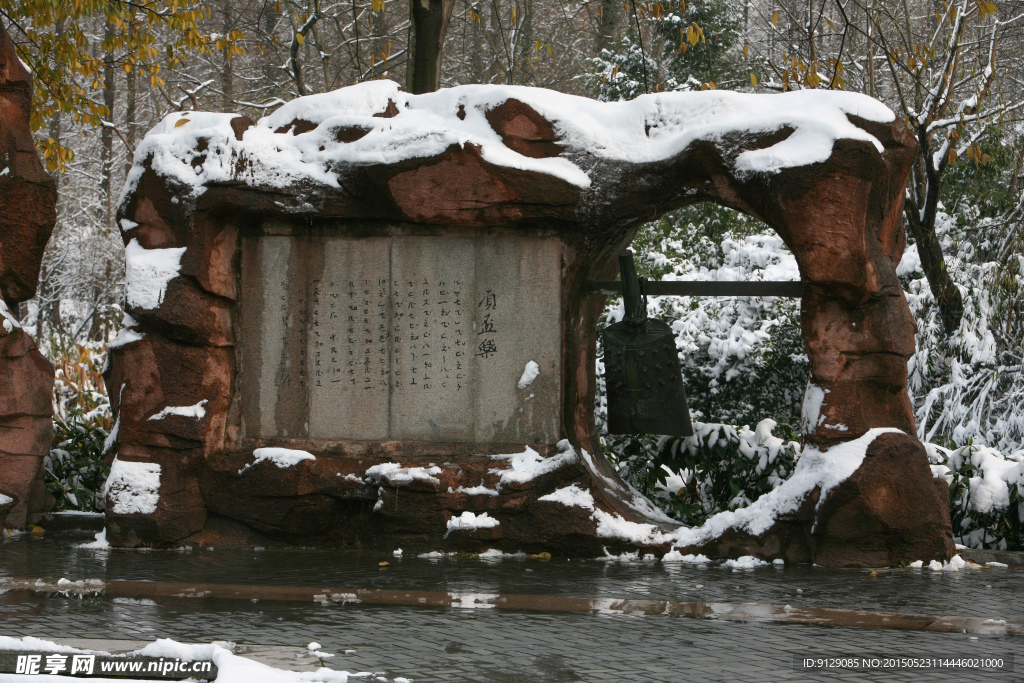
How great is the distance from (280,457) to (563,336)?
6.62 ft

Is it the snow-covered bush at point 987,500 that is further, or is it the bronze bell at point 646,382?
the snow-covered bush at point 987,500

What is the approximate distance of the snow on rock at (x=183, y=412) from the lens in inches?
262

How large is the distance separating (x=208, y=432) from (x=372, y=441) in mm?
1065

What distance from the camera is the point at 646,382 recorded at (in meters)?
6.93

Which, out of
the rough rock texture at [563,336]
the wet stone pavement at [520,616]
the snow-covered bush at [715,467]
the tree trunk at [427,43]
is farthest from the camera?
the tree trunk at [427,43]

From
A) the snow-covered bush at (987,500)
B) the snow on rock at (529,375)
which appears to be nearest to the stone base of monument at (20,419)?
the snow on rock at (529,375)

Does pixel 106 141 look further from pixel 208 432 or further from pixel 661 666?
pixel 661 666

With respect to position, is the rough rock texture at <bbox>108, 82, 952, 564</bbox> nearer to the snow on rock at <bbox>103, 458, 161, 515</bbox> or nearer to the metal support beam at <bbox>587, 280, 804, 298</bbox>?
the snow on rock at <bbox>103, 458, 161, 515</bbox>

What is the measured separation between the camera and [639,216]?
667cm

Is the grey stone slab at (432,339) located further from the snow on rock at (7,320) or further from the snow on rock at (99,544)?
the snow on rock at (7,320)

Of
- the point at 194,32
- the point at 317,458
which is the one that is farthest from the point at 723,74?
the point at 317,458

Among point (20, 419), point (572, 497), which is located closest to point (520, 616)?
point (572, 497)

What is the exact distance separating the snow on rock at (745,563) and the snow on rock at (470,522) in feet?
4.76

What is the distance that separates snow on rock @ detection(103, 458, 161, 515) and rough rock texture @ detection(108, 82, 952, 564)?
0.07 m
